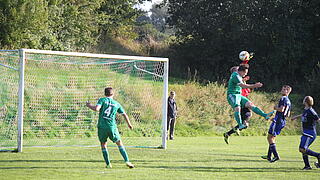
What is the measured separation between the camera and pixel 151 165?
12.5 meters

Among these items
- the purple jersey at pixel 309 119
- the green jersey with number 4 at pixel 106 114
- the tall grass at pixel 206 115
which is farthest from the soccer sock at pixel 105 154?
the tall grass at pixel 206 115

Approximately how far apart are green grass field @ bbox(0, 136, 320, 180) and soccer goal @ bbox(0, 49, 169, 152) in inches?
76.9

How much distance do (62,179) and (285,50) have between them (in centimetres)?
3161

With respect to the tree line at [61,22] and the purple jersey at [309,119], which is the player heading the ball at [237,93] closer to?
the purple jersey at [309,119]

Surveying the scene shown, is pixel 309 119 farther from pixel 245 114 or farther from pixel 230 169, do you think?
pixel 245 114

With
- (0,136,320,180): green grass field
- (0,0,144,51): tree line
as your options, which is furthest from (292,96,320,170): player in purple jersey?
(0,0,144,51): tree line

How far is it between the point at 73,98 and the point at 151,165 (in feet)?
22.5

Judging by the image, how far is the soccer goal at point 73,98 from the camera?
17.5 meters

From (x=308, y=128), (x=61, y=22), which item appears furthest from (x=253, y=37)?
(x=308, y=128)

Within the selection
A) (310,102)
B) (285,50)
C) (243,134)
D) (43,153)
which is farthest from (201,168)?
(285,50)

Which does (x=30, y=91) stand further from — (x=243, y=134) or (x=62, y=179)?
(x=243, y=134)

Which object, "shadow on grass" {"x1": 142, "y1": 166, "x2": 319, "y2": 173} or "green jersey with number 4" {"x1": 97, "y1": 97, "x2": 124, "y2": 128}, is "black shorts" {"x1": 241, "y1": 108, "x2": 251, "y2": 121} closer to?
"shadow on grass" {"x1": 142, "y1": 166, "x2": 319, "y2": 173}

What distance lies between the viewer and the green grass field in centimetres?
1096

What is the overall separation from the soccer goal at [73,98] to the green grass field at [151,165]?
76.9 inches
